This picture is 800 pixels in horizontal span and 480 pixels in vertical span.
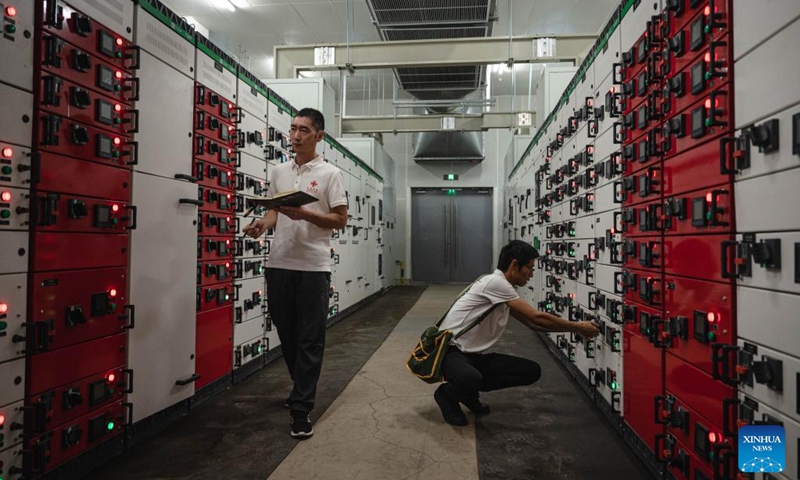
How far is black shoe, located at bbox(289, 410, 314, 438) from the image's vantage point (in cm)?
237

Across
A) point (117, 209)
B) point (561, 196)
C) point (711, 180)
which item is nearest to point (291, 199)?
point (117, 209)

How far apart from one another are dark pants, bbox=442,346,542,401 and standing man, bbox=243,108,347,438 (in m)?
0.72

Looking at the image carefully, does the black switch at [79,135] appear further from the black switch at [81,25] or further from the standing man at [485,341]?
the standing man at [485,341]

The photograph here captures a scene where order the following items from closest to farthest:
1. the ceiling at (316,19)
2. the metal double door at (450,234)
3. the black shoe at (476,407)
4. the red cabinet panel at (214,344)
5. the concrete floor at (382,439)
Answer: the concrete floor at (382,439) < the black shoe at (476,407) < the red cabinet panel at (214,344) < the ceiling at (316,19) < the metal double door at (450,234)

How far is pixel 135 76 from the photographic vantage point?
223 centimetres

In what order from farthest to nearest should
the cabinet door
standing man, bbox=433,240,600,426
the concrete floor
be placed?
1. standing man, bbox=433,240,600,426
2. the cabinet door
3. the concrete floor

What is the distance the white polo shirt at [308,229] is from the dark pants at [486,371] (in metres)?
0.88

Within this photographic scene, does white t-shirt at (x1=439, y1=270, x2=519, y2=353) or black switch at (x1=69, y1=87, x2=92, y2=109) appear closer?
black switch at (x1=69, y1=87, x2=92, y2=109)

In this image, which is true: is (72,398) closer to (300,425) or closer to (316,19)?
(300,425)

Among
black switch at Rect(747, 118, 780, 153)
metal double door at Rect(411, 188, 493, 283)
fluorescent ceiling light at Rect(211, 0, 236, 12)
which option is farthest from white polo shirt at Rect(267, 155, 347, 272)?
metal double door at Rect(411, 188, 493, 283)

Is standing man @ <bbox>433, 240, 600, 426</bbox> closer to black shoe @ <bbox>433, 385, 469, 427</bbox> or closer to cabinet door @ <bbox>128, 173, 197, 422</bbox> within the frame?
black shoe @ <bbox>433, 385, 469, 427</bbox>

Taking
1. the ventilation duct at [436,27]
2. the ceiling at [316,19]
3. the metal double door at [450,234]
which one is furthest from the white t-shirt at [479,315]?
the metal double door at [450,234]

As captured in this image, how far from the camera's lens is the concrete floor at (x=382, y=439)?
2.04 metres

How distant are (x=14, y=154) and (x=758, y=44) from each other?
237cm
